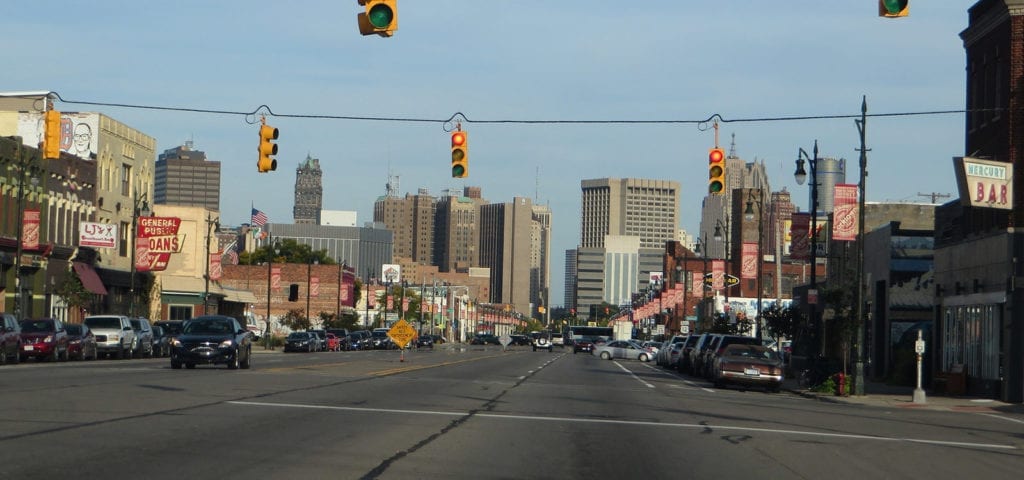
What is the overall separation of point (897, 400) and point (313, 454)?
24.1 metres

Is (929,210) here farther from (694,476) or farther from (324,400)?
(694,476)

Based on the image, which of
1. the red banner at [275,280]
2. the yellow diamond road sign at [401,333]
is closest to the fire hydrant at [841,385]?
the yellow diamond road sign at [401,333]

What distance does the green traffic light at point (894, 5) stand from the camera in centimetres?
1659

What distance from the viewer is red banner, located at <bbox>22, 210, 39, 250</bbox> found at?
204ft

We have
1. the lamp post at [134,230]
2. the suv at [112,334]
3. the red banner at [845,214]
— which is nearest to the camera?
the red banner at [845,214]

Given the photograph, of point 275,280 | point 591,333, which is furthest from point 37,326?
point 591,333

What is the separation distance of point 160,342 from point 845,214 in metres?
33.9

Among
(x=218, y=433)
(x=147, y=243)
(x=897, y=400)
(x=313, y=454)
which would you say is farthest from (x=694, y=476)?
(x=147, y=243)

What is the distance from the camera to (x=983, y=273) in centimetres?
3797

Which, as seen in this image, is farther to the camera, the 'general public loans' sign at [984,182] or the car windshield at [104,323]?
the car windshield at [104,323]

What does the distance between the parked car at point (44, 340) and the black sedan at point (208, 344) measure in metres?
9.12

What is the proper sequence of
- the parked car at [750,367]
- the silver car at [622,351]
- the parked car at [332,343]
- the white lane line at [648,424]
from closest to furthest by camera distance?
the white lane line at [648,424]
the parked car at [750,367]
the silver car at [622,351]
the parked car at [332,343]

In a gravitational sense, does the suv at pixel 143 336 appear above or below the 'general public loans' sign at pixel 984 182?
below

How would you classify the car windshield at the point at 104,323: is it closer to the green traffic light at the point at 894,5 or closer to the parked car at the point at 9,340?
the parked car at the point at 9,340
